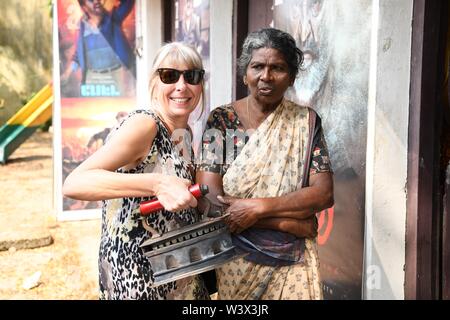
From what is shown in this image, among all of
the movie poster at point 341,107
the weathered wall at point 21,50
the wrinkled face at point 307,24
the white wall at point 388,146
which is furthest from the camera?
the weathered wall at point 21,50

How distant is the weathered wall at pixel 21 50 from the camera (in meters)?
14.7

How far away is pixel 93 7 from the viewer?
6.23m

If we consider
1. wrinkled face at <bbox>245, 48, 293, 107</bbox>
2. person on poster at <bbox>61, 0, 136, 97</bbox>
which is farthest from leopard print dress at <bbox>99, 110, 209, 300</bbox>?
person on poster at <bbox>61, 0, 136, 97</bbox>

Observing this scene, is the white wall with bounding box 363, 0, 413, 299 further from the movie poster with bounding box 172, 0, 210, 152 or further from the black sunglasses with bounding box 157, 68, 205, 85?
the movie poster with bounding box 172, 0, 210, 152

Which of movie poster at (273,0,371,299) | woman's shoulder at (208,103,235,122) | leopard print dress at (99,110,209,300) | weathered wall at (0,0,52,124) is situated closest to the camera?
leopard print dress at (99,110,209,300)

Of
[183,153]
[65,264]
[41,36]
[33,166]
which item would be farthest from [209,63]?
[41,36]

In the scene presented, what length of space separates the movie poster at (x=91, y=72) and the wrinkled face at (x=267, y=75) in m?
4.50

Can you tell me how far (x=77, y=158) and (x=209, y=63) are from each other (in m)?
2.45

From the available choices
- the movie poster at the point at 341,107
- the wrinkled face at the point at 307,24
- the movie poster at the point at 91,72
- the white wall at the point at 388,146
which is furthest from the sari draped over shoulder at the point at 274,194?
the movie poster at the point at 91,72

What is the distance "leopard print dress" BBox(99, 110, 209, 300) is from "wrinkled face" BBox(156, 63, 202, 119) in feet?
0.22

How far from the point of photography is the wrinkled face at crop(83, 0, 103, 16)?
244 inches

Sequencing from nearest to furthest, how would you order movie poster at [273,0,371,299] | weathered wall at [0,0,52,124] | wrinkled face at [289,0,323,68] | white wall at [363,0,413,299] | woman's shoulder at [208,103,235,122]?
1. woman's shoulder at [208,103,235,122]
2. white wall at [363,0,413,299]
3. movie poster at [273,0,371,299]
4. wrinkled face at [289,0,323,68]
5. weathered wall at [0,0,52,124]

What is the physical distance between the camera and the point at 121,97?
21.3 feet

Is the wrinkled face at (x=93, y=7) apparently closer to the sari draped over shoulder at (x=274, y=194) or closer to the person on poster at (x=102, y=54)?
the person on poster at (x=102, y=54)
